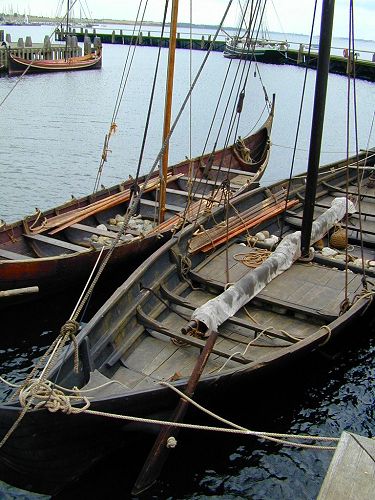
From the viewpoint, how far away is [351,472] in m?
5.14

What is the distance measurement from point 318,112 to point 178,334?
504 centimetres

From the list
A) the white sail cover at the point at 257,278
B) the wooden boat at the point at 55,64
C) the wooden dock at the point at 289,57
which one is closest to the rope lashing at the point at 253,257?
the white sail cover at the point at 257,278

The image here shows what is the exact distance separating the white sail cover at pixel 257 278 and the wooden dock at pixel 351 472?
4.33 meters

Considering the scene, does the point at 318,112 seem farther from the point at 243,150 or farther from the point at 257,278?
the point at 243,150

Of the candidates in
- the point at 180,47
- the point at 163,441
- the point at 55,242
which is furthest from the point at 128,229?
the point at 180,47

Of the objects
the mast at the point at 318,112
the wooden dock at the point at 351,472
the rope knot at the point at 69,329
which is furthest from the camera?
the mast at the point at 318,112

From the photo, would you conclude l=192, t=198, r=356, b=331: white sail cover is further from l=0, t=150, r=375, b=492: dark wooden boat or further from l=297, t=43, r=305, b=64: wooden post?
l=297, t=43, r=305, b=64: wooden post

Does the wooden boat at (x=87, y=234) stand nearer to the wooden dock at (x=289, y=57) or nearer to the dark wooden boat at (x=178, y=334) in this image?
the dark wooden boat at (x=178, y=334)

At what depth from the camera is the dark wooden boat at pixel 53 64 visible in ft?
183

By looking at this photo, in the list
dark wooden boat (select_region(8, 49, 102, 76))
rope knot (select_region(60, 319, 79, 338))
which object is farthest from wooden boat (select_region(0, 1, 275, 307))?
dark wooden boat (select_region(8, 49, 102, 76))

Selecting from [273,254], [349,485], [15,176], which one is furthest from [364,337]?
[15,176]

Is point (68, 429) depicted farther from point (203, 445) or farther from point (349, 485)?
point (349, 485)

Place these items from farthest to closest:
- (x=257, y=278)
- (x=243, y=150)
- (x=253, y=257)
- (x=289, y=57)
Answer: (x=289, y=57)
(x=243, y=150)
(x=253, y=257)
(x=257, y=278)

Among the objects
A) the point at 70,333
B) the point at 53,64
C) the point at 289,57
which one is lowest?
the point at 70,333
